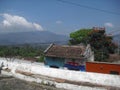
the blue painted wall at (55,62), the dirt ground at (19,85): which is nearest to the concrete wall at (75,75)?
the dirt ground at (19,85)

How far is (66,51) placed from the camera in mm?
30828

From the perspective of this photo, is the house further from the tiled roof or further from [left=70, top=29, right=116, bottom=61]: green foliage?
[left=70, top=29, right=116, bottom=61]: green foliage

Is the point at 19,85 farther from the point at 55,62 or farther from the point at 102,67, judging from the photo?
the point at 102,67

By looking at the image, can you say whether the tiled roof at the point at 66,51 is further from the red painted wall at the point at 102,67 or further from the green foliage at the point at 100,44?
the green foliage at the point at 100,44

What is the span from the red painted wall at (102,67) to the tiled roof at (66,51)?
2.18 metres

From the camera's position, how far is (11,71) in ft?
101

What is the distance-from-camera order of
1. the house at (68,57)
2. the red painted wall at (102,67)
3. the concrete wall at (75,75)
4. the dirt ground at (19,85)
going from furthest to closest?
1. the house at (68,57)
2. the red painted wall at (102,67)
3. the dirt ground at (19,85)
4. the concrete wall at (75,75)

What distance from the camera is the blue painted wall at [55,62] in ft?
97.7

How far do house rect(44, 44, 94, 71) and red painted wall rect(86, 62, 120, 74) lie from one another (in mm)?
1666

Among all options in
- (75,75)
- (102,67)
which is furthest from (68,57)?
(102,67)

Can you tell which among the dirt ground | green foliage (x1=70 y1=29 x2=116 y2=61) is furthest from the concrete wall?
green foliage (x1=70 y1=29 x2=116 y2=61)

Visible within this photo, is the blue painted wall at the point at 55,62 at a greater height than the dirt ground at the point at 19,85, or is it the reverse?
the blue painted wall at the point at 55,62

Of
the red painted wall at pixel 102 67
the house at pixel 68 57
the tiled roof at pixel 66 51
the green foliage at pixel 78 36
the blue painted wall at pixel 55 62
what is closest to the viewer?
the red painted wall at pixel 102 67

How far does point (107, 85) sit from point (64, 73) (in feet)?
17.0
